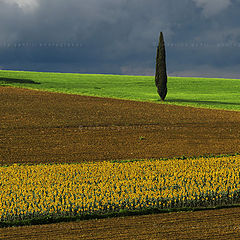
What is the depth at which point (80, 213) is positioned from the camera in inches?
599

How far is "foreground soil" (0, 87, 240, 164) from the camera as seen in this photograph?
27094mm

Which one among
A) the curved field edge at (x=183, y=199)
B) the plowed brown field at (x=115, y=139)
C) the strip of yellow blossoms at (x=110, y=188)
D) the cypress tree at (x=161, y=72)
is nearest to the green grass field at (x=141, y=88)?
the cypress tree at (x=161, y=72)

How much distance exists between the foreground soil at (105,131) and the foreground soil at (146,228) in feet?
36.4

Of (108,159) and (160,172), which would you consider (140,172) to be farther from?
(108,159)

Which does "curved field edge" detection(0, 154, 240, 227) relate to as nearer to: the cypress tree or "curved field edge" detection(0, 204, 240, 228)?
"curved field edge" detection(0, 204, 240, 228)

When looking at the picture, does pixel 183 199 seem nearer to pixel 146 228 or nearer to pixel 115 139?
pixel 146 228

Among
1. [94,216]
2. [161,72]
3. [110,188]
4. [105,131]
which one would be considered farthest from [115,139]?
[161,72]

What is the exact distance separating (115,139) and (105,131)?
2784 millimetres

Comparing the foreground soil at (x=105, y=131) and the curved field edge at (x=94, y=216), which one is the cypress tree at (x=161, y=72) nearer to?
the foreground soil at (x=105, y=131)

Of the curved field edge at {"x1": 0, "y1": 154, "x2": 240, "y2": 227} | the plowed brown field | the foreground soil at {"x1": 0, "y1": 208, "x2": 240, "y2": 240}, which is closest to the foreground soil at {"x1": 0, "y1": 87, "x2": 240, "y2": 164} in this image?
the plowed brown field

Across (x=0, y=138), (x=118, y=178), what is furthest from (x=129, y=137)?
(x=118, y=178)

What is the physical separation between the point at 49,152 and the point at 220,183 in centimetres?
1313

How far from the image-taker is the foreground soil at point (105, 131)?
27.1 metres

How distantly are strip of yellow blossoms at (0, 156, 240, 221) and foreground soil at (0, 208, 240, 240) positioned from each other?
2.65 ft
